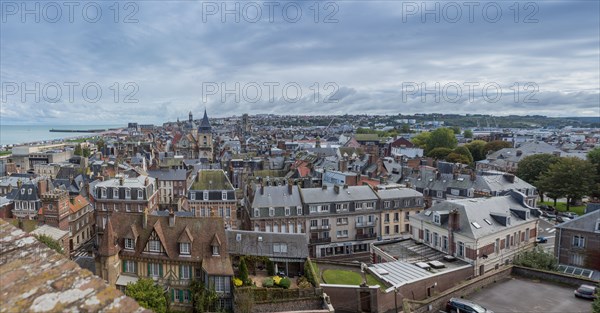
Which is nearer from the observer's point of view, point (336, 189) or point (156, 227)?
point (156, 227)

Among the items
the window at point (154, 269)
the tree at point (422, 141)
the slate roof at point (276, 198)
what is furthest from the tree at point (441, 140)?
the window at point (154, 269)

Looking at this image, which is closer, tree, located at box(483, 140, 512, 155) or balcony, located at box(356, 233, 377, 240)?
balcony, located at box(356, 233, 377, 240)

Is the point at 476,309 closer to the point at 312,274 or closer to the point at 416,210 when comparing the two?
the point at 312,274

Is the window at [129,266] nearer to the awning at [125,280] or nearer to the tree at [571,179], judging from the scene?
the awning at [125,280]

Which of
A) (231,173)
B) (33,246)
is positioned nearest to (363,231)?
(231,173)

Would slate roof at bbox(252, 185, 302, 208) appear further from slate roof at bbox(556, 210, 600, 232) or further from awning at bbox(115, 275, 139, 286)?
slate roof at bbox(556, 210, 600, 232)

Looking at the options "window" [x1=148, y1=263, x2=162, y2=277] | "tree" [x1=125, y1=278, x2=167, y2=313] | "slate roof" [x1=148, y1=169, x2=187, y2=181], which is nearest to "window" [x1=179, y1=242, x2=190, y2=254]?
"window" [x1=148, y1=263, x2=162, y2=277]

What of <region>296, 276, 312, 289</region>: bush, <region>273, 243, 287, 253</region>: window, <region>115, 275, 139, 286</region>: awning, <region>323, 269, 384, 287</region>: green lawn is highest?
<region>273, 243, 287, 253</region>: window
